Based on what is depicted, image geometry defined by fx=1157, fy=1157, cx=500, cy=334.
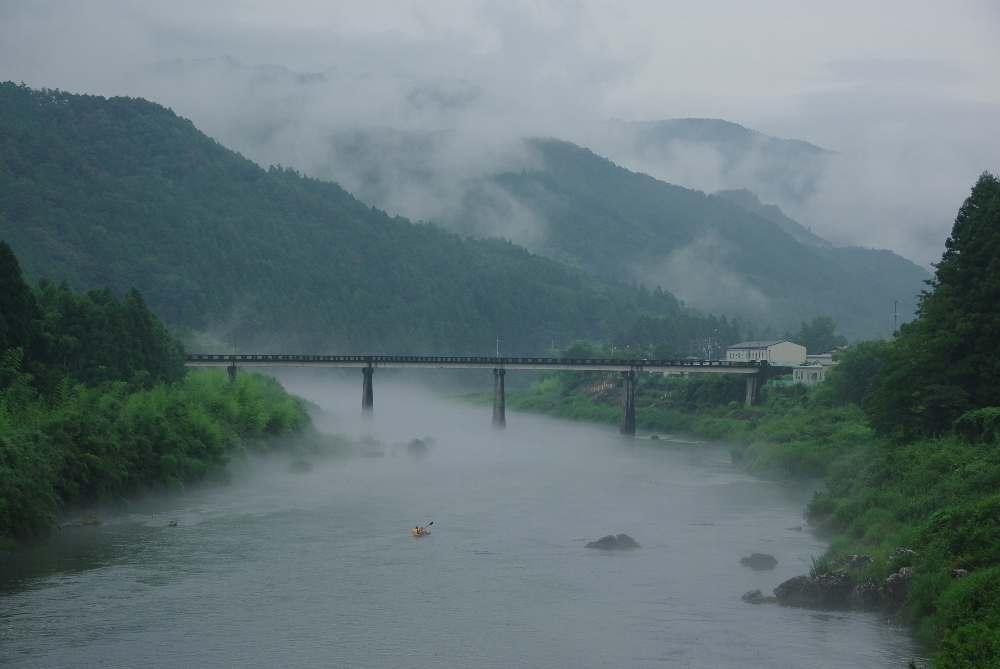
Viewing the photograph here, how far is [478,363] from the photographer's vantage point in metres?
124

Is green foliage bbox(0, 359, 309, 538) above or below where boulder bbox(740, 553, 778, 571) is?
above

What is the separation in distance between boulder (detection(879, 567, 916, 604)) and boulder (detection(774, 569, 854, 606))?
1395 mm

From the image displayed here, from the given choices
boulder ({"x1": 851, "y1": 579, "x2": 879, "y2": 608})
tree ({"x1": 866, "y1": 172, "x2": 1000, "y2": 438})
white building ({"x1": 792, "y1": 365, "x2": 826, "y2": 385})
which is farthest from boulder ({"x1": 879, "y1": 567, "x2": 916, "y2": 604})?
white building ({"x1": 792, "y1": 365, "x2": 826, "y2": 385})

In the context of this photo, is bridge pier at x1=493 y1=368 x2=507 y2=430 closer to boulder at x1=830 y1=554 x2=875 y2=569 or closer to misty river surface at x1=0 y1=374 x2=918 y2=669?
misty river surface at x1=0 y1=374 x2=918 y2=669

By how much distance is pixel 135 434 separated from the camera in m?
58.8

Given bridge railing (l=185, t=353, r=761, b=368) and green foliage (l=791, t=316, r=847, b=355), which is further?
green foliage (l=791, t=316, r=847, b=355)

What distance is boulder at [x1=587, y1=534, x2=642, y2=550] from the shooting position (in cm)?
4784

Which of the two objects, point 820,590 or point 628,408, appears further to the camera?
point 628,408

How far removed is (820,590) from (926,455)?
1380 centimetres

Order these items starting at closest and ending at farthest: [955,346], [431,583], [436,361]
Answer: [431,583] < [955,346] < [436,361]

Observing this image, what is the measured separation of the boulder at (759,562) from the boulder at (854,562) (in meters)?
3.82

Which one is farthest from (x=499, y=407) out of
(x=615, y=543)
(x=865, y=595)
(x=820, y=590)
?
(x=865, y=595)

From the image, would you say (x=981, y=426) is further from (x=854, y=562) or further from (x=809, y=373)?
(x=809, y=373)

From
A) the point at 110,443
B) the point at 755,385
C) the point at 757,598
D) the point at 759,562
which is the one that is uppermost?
the point at 755,385
